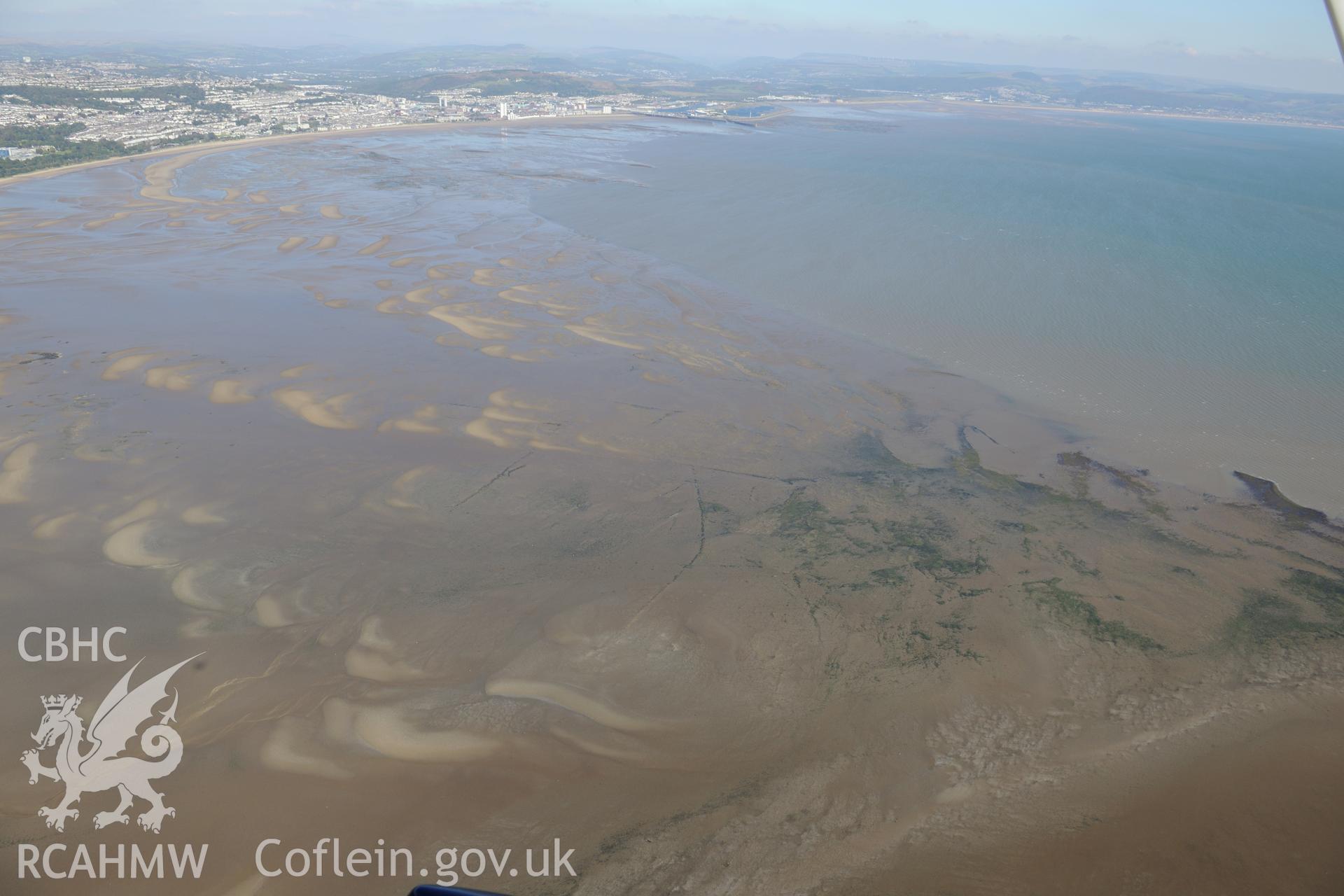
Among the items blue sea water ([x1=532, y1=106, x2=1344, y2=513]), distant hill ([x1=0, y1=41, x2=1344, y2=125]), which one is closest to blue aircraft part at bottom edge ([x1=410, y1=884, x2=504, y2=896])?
blue sea water ([x1=532, y1=106, x2=1344, y2=513])

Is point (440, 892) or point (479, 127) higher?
point (479, 127)

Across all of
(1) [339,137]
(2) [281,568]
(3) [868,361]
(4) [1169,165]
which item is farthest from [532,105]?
(2) [281,568]

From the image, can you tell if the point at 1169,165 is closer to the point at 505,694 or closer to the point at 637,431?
the point at 637,431

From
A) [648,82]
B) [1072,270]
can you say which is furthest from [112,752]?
[648,82]

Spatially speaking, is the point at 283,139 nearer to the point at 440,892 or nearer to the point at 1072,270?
the point at 1072,270

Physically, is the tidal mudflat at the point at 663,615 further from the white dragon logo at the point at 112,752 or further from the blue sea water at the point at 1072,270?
the blue sea water at the point at 1072,270

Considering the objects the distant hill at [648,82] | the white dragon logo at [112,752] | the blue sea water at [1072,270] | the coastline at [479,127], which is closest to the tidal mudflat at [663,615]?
the white dragon logo at [112,752]
